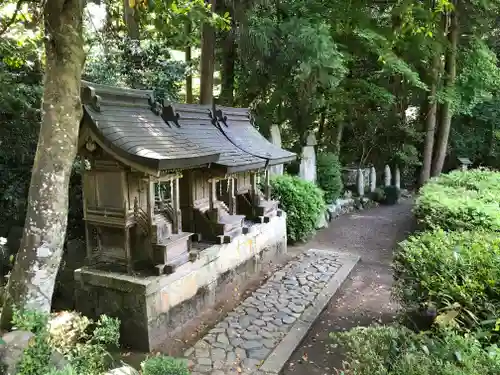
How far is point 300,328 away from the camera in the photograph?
Result: 6.01 meters

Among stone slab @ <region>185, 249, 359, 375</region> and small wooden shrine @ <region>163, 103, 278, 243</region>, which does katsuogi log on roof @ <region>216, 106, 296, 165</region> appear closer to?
small wooden shrine @ <region>163, 103, 278, 243</region>

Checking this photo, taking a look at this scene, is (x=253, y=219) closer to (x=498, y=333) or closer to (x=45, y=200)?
(x=45, y=200)

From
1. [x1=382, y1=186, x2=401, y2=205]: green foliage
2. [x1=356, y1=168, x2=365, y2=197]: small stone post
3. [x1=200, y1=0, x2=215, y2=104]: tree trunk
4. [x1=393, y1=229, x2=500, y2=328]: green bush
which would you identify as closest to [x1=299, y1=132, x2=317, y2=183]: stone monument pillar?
[x1=356, y1=168, x2=365, y2=197]: small stone post

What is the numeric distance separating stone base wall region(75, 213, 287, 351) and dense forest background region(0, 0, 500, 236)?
115 inches

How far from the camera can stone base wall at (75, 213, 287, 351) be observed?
5402 mm

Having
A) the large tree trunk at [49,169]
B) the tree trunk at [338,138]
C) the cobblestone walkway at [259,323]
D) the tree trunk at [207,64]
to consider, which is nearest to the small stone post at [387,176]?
the tree trunk at [338,138]

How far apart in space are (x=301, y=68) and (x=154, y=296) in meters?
7.57

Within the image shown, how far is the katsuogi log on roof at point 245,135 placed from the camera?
854 centimetres

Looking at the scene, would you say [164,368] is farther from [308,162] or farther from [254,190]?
[308,162]

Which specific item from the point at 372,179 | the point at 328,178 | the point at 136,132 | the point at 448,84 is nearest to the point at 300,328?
the point at 136,132

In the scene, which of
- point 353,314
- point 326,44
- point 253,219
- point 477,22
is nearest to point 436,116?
point 477,22

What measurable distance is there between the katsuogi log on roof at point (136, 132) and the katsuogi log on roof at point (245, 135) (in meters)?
1.75

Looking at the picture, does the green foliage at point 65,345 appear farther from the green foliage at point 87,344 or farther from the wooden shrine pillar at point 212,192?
the wooden shrine pillar at point 212,192

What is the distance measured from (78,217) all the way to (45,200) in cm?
428
